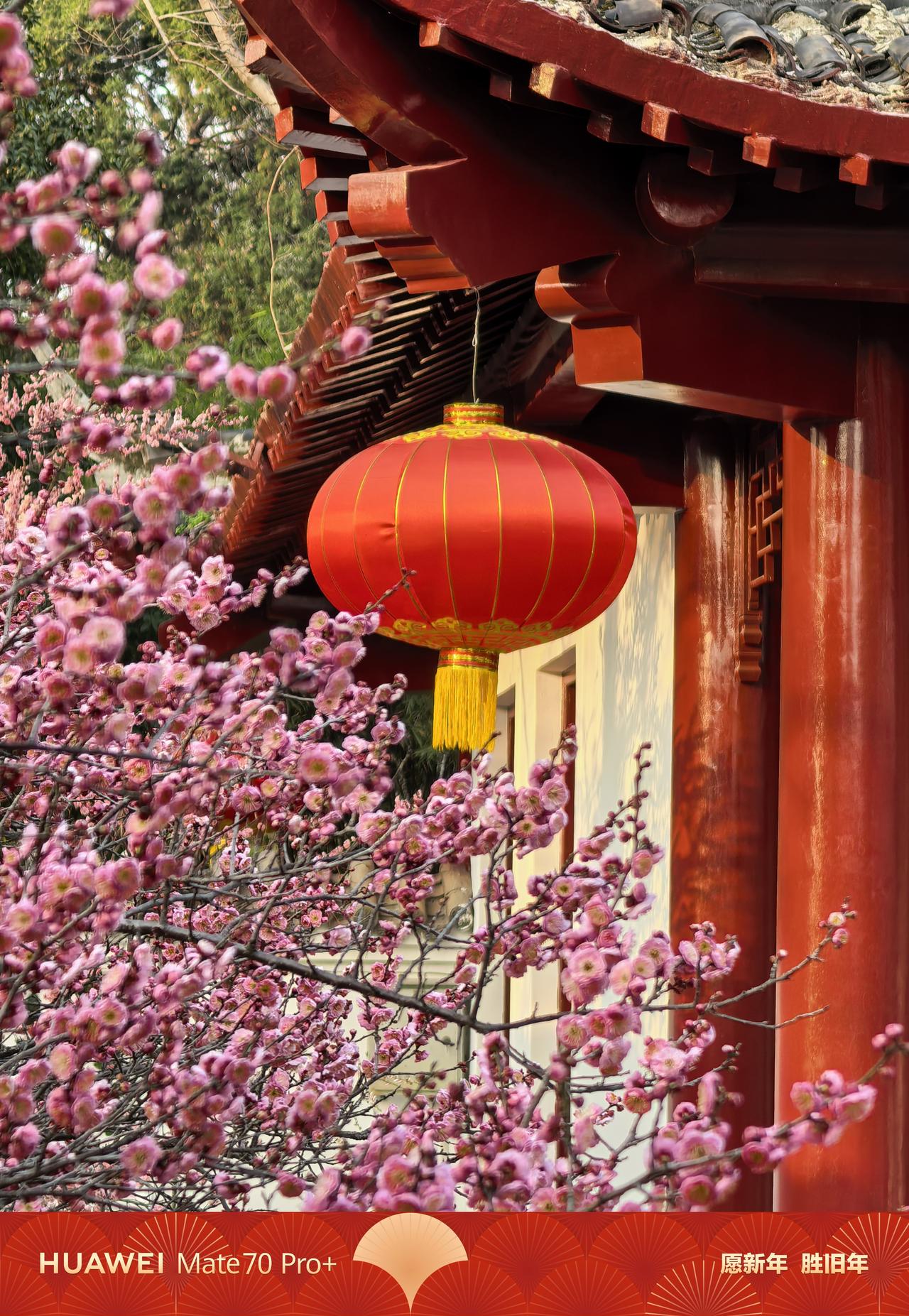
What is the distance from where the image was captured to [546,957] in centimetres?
278

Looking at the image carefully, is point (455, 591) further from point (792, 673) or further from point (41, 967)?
point (41, 967)

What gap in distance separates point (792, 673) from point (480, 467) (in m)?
0.89

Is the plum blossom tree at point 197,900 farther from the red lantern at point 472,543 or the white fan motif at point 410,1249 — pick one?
the red lantern at point 472,543

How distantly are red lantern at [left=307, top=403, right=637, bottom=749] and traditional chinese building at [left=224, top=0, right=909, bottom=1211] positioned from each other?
388mm

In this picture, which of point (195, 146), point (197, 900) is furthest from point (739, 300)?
point (195, 146)

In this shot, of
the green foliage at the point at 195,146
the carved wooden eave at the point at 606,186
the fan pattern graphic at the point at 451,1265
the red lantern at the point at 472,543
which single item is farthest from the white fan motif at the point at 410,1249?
the green foliage at the point at 195,146

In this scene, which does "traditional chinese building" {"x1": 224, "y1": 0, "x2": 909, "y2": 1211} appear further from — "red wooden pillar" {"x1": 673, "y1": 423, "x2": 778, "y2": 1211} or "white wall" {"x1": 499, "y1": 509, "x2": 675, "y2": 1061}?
"white wall" {"x1": 499, "y1": 509, "x2": 675, "y2": 1061}

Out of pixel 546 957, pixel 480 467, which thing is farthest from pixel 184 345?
pixel 546 957

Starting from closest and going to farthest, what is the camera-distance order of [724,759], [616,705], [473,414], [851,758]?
1. [851,758]
2. [473,414]
3. [724,759]
4. [616,705]

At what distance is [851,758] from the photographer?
3650 millimetres

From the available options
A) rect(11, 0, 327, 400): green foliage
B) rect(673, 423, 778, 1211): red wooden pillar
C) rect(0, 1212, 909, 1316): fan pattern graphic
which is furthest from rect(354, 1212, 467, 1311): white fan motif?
rect(11, 0, 327, 400): green foliage

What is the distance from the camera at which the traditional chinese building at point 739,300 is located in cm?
313

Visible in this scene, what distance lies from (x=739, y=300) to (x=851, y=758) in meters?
1.03

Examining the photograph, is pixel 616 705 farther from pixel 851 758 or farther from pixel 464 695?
pixel 851 758
